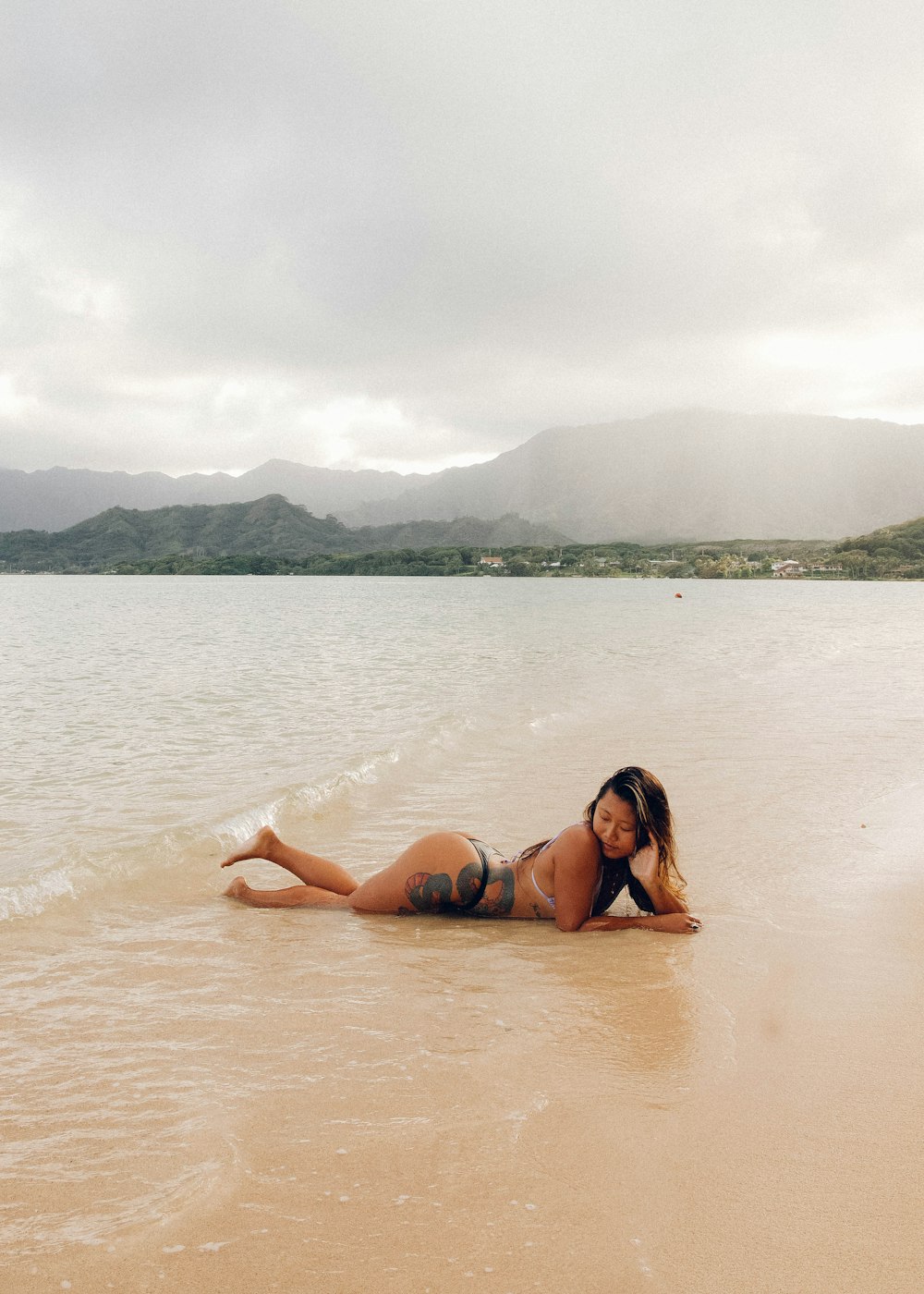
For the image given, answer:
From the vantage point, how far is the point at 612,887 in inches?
238

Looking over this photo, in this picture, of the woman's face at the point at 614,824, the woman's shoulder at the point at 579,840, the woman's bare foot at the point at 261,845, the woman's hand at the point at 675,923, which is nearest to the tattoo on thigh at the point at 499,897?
the woman's shoulder at the point at 579,840

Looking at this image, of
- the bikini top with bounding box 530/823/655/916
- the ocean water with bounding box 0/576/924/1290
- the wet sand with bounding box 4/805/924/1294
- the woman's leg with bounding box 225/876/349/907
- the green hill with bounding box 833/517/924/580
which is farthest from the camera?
the green hill with bounding box 833/517/924/580

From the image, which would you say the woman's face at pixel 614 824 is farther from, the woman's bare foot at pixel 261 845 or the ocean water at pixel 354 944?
the woman's bare foot at pixel 261 845

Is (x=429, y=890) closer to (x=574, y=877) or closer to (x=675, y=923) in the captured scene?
(x=574, y=877)

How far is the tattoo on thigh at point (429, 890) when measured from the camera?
6008mm

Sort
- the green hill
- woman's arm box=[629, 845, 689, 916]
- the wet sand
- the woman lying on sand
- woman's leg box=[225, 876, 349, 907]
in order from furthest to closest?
the green hill
woman's leg box=[225, 876, 349, 907]
woman's arm box=[629, 845, 689, 916]
the woman lying on sand
the wet sand

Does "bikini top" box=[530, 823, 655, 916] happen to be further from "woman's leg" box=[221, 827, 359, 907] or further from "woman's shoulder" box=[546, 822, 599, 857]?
"woman's leg" box=[221, 827, 359, 907]

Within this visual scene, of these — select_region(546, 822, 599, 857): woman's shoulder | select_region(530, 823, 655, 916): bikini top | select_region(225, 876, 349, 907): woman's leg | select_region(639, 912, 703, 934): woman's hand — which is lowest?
select_region(225, 876, 349, 907): woman's leg

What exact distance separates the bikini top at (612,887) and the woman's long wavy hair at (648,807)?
26 cm

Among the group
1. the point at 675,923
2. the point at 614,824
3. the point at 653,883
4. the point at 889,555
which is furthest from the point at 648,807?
the point at 889,555

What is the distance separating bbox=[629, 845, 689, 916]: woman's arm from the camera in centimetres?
567

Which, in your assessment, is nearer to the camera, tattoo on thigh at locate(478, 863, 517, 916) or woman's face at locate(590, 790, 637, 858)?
woman's face at locate(590, 790, 637, 858)

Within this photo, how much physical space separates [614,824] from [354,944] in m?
1.79

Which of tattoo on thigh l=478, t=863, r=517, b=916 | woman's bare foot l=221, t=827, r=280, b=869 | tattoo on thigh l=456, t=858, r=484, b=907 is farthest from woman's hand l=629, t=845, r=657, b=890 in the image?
woman's bare foot l=221, t=827, r=280, b=869
